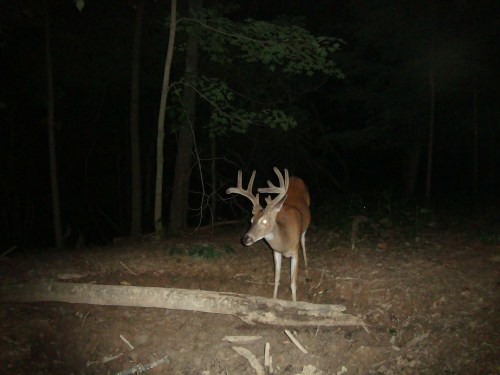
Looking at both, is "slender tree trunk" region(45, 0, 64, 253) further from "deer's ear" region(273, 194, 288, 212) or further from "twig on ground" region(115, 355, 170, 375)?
"twig on ground" region(115, 355, 170, 375)

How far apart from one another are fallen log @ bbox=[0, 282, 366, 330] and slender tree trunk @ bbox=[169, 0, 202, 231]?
3.63m

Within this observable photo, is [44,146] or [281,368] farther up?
[44,146]

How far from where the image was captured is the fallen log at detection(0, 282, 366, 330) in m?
5.60

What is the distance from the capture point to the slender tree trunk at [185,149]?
945 centimetres

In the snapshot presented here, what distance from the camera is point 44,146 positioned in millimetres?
24391

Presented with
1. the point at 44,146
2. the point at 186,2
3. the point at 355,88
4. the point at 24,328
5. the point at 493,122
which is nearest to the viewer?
the point at 24,328

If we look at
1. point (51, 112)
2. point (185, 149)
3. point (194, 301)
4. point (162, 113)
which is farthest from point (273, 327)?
point (51, 112)

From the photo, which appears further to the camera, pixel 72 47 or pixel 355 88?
pixel 355 88

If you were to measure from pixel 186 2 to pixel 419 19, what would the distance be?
6710mm

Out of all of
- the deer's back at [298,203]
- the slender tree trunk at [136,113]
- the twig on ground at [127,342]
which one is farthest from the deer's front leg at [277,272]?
the slender tree trunk at [136,113]

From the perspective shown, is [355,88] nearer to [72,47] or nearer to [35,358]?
[72,47]

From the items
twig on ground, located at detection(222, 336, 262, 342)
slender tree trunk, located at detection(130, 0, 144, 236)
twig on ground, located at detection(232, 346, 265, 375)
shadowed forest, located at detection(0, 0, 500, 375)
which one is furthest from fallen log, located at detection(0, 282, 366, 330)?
slender tree trunk, located at detection(130, 0, 144, 236)

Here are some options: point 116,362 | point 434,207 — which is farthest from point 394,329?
point 434,207

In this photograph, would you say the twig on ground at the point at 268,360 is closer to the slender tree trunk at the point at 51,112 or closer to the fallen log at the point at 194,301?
the fallen log at the point at 194,301
